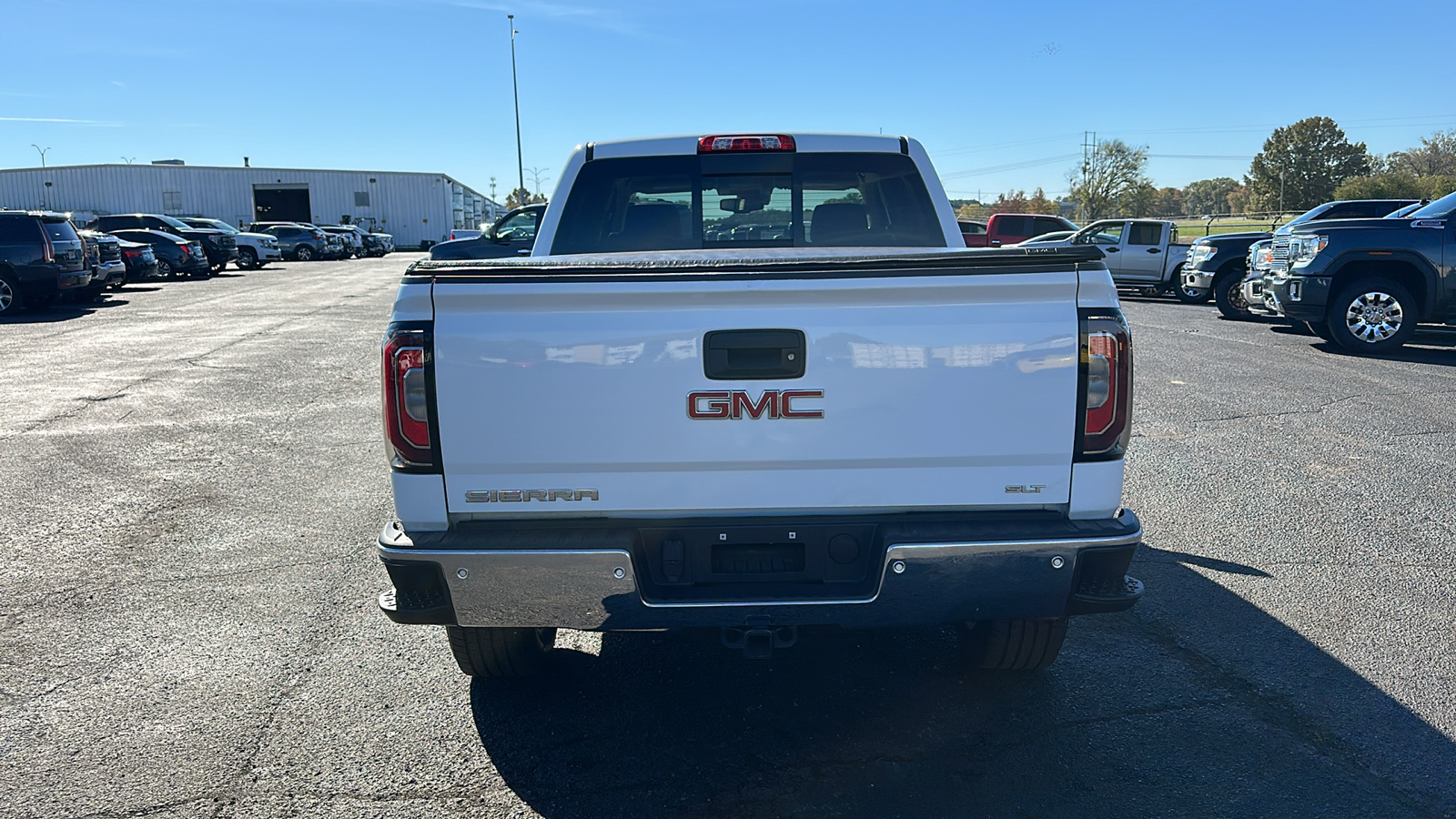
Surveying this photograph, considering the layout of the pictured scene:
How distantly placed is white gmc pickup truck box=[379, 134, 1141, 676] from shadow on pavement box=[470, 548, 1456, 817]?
480mm

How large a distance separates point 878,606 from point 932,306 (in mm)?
850

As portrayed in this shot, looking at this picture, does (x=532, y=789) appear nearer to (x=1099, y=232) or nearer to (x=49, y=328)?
(x=49, y=328)

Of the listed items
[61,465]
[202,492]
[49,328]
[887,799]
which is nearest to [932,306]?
[887,799]

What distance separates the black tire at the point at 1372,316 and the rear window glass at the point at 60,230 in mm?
A: 19835

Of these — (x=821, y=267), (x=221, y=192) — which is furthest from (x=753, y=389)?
(x=221, y=192)

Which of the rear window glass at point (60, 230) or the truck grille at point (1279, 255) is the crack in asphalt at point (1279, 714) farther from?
the rear window glass at point (60, 230)

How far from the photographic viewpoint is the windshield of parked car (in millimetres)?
11594

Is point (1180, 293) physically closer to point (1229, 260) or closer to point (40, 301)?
point (1229, 260)

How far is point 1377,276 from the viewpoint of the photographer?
12.0 metres

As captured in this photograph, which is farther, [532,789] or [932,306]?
[532,789]

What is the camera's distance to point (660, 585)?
115 inches

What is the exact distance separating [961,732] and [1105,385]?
1220 millimetres

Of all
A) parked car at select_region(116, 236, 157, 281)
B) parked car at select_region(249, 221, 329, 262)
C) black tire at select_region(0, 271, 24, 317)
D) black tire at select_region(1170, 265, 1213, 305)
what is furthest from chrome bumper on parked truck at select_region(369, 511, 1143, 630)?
parked car at select_region(249, 221, 329, 262)

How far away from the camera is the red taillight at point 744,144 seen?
189 inches
